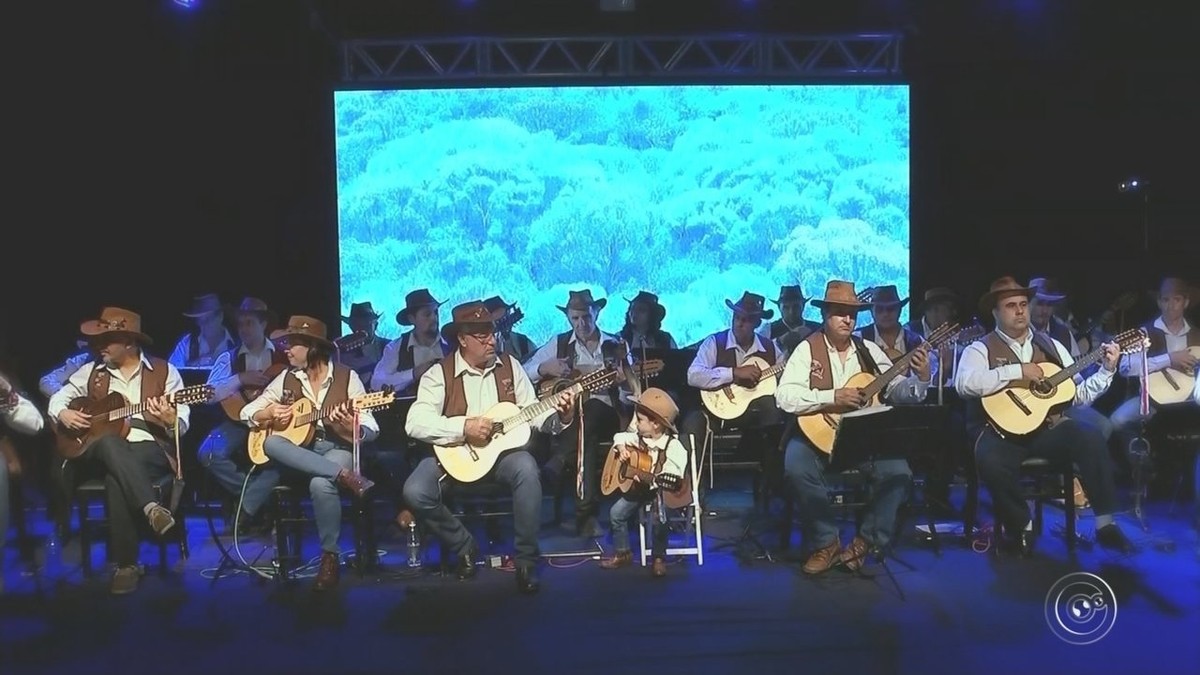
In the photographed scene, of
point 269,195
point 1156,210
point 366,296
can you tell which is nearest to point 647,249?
point 366,296

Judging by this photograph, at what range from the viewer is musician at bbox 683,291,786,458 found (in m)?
7.64

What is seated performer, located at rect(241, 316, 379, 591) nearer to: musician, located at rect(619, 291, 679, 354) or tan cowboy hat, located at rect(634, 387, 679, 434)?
tan cowboy hat, located at rect(634, 387, 679, 434)

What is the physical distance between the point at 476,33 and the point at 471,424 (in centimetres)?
495

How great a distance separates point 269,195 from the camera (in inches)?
390

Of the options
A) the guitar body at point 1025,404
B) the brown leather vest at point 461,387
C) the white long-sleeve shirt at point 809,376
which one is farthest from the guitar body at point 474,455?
the guitar body at point 1025,404

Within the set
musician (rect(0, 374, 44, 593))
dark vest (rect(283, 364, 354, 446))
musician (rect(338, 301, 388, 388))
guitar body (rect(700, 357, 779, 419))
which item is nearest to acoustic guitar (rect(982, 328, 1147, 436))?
guitar body (rect(700, 357, 779, 419))

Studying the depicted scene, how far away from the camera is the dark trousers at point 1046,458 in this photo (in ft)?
20.6

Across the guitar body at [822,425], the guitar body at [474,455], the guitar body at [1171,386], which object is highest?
the guitar body at [1171,386]

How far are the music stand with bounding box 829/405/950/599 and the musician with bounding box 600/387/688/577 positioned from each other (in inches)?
39.7

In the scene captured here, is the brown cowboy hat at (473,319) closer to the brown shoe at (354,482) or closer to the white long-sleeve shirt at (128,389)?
the brown shoe at (354,482)

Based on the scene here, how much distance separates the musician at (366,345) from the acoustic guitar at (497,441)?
94.6 inches

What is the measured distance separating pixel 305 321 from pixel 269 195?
3.95 metres

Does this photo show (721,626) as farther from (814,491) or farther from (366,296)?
(366,296)

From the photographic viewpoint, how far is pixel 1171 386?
7.52 meters
